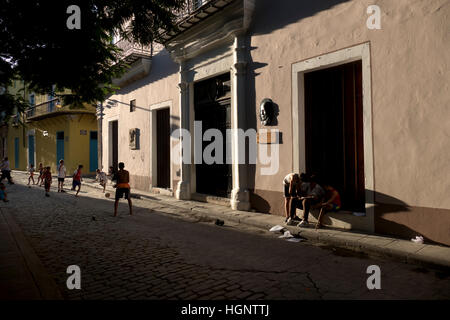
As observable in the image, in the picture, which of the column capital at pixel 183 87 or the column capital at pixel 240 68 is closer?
the column capital at pixel 240 68

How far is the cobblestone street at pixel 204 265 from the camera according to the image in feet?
11.8

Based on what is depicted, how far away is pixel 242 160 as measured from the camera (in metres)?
8.93

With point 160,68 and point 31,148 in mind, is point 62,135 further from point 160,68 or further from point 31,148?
point 160,68

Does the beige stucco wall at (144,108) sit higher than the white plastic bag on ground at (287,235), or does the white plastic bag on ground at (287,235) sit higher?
the beige stucco wall at (144,108)

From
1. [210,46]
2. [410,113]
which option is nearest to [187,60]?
[210,46]

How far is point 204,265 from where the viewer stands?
14.9 feet

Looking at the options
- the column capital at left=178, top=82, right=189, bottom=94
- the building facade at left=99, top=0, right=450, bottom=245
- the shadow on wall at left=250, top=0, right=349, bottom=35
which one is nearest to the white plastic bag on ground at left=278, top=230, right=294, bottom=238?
the building facade at left=99, top=0, right=450, bottom=245

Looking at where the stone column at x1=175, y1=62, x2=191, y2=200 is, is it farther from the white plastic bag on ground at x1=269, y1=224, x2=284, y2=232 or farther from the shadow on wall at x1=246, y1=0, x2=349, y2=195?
the white plastic bag on ground at x1=269, y1=224, x2=284, y2=232

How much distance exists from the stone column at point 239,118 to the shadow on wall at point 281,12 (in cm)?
68

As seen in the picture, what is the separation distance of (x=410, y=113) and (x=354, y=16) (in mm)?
2435

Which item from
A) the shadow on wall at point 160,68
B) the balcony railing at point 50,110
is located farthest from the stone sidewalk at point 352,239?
the balcony railing at point 50,110

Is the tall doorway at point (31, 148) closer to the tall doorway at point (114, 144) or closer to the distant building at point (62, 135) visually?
the distant building at point (62, 135)

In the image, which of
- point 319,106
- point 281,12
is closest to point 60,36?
point 281,12

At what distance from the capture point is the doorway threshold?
31.7ft
